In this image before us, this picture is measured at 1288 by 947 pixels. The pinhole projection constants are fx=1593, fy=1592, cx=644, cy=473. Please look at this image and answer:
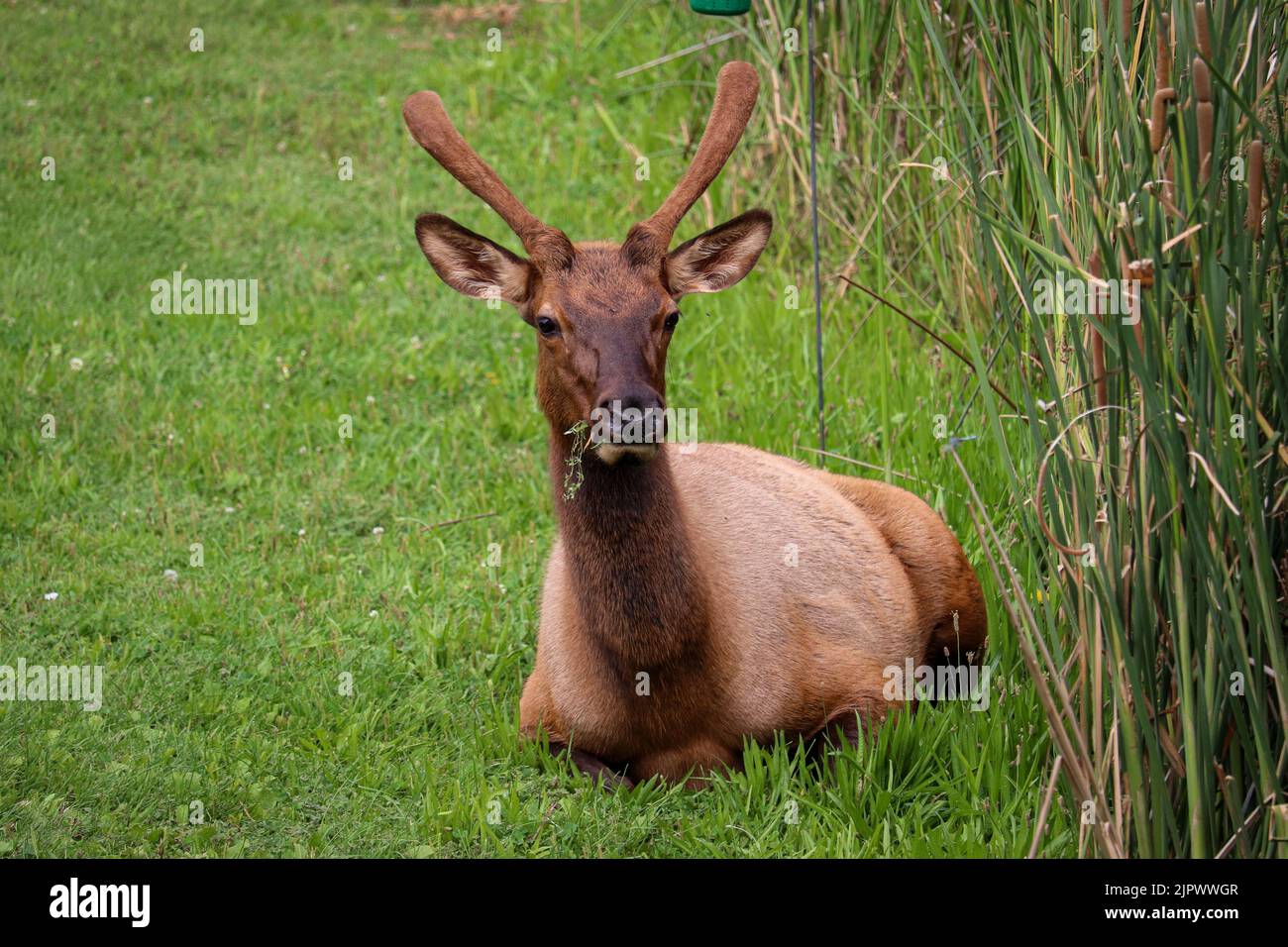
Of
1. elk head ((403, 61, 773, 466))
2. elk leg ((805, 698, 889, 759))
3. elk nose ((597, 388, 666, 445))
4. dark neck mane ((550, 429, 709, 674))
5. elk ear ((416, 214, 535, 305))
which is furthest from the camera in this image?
elk leg ((805, 698, 889, 759))

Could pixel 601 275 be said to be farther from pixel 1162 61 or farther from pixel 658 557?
pixel 1162 61

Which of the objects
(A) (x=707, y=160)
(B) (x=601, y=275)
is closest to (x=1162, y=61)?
(B) (x=601, y=275)

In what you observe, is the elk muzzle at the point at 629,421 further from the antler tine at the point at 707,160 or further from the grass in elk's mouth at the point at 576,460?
the antler tine at the point at 707,160

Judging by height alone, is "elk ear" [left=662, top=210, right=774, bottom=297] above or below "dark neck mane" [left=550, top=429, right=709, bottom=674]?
above

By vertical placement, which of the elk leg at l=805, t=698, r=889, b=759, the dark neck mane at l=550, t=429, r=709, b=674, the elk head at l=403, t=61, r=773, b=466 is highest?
the elk head at l=403, t=61, r=773, b=466

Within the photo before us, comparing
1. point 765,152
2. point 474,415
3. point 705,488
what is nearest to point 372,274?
point 474,415

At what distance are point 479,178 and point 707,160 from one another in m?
0.84

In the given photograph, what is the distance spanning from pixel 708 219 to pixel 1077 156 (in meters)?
5.56

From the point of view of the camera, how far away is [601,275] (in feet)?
17.5

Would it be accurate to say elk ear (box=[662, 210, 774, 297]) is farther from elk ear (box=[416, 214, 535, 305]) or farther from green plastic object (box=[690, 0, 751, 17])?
green plastic object (box=[690, 0, 751, 17])

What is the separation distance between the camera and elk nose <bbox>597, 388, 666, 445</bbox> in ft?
16.1

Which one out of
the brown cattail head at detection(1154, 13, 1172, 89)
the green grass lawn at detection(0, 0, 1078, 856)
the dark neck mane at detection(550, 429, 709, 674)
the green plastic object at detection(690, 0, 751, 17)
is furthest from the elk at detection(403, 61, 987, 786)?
the brown cattail head at detection(1154, 13, 1172, 89)

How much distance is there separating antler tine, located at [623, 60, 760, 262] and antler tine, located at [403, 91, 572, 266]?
10.1 inches

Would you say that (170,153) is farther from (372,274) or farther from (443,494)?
(443,494)
